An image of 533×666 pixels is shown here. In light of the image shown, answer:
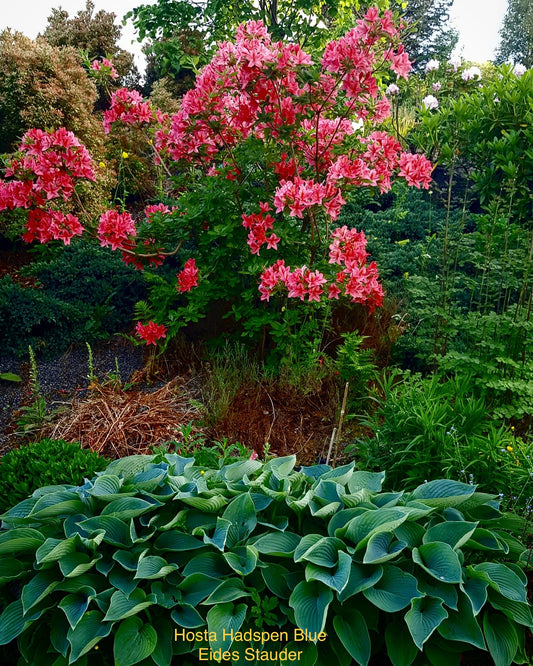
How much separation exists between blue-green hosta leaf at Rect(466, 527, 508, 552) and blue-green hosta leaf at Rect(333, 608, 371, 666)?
0.43 metres

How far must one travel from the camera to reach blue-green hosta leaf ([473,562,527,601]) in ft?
5.38

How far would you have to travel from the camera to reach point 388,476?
2578 millimetres

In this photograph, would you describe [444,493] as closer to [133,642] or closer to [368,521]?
[368,521]

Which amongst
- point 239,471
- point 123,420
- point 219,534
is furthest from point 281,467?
point 123,420

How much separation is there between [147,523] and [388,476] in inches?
46.4

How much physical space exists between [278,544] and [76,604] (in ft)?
1.97

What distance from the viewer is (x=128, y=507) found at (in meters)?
1.84

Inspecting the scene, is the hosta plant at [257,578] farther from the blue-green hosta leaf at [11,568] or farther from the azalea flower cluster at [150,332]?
the azalea flower cluster at [150,332]

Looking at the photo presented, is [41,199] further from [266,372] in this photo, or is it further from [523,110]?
[523,110]

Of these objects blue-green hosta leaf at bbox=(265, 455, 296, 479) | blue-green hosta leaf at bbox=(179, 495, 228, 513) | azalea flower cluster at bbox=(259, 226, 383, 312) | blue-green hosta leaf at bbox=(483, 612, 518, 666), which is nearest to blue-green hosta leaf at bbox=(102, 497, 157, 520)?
blue-green hosta leaf at bbox=(179, 495, 228, 513)

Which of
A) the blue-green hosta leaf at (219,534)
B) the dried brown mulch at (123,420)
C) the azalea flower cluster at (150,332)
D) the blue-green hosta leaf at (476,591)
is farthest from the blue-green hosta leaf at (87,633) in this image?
the azalea flower cluster at (150,332)

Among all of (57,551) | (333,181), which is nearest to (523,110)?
(333,181)

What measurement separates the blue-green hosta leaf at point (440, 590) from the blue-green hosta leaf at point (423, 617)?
0.08 feet

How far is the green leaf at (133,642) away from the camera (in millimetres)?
1528
